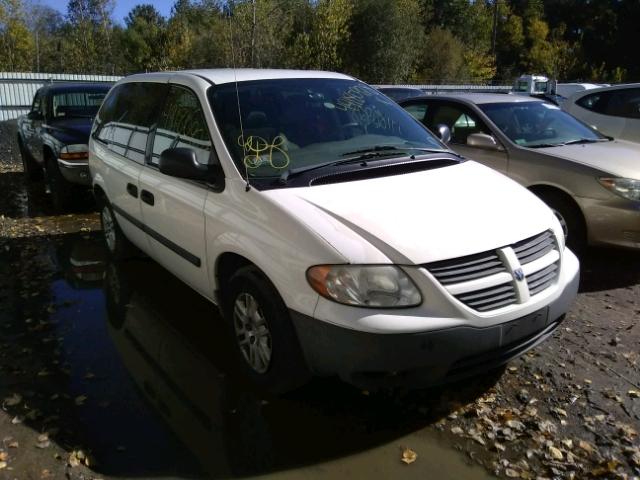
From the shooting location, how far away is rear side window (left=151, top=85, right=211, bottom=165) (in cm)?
368

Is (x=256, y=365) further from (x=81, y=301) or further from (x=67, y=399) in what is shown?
(x=81, y=301)

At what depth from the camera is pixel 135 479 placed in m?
2.72

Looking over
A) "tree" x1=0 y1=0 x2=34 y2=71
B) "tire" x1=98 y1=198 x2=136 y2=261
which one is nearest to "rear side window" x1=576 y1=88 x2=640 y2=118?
"tire" x1=98 y1=198 x2=136 y2=261

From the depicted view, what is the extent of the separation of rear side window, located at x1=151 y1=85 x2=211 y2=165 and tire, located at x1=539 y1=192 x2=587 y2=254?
3.46 m

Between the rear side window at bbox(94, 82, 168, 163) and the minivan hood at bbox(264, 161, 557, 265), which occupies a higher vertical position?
the rear side window at bbox(94, 82, 168, 163)

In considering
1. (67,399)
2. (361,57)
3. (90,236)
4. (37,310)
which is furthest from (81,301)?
(361,57)

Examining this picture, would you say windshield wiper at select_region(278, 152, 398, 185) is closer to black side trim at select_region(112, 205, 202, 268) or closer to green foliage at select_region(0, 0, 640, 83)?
black side trim at select_region(112, 205, 202, 268)

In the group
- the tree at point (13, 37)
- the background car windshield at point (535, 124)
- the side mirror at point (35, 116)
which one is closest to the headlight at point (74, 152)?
the side mirror at point (35, 116)

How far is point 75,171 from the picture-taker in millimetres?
7492

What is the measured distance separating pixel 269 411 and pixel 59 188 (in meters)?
5.94

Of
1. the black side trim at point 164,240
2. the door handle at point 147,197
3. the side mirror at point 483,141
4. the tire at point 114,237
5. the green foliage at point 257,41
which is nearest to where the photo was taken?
the black side trim at point 164,240

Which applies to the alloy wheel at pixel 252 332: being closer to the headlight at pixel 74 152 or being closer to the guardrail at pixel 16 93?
the headlight at pixel 74 152

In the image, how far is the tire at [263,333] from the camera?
9.70ft

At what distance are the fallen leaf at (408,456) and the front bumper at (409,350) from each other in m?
0.38
